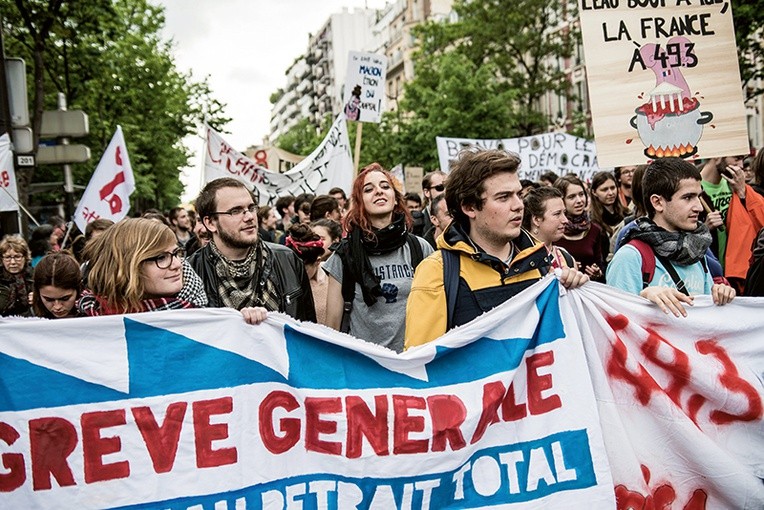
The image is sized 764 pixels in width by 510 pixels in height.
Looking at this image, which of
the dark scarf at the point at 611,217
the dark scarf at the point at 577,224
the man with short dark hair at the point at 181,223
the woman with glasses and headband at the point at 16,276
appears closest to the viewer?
the dark scarf at the point at 577,224

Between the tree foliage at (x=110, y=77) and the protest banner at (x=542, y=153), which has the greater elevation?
the tree foliage at (x=110, y=77)

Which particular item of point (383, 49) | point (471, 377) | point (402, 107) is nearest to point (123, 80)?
point (402, 107)

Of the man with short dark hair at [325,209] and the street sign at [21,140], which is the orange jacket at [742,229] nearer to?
the man with short dark hair at [325,209]

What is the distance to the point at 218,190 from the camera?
13.6 feet

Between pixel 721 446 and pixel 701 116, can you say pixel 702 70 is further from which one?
pixel 721 446

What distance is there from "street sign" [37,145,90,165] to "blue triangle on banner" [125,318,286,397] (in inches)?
399

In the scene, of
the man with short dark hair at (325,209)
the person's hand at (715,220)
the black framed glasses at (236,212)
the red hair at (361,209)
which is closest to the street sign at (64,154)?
the man with short dark hair at (325,209)

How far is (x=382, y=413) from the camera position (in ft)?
10.4

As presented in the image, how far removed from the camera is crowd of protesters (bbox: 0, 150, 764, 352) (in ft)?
11.0

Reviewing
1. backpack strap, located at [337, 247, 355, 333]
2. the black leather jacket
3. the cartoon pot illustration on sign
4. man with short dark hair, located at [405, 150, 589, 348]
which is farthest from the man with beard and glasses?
the cartoon pot illustration on sign

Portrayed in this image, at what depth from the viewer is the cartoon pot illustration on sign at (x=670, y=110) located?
5312mm

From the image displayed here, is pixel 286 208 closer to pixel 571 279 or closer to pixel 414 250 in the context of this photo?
pixel 414 250

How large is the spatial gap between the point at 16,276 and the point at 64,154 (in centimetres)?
686

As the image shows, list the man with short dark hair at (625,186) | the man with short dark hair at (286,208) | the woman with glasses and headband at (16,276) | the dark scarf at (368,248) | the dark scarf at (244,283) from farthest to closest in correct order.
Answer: the man with short dark hair at (286,208)
the man with short dark hair at (625,186)
the woman with glasses and headband at (16,276)
the dark scarf at (368,248)
the dark scarf at (244,283)
